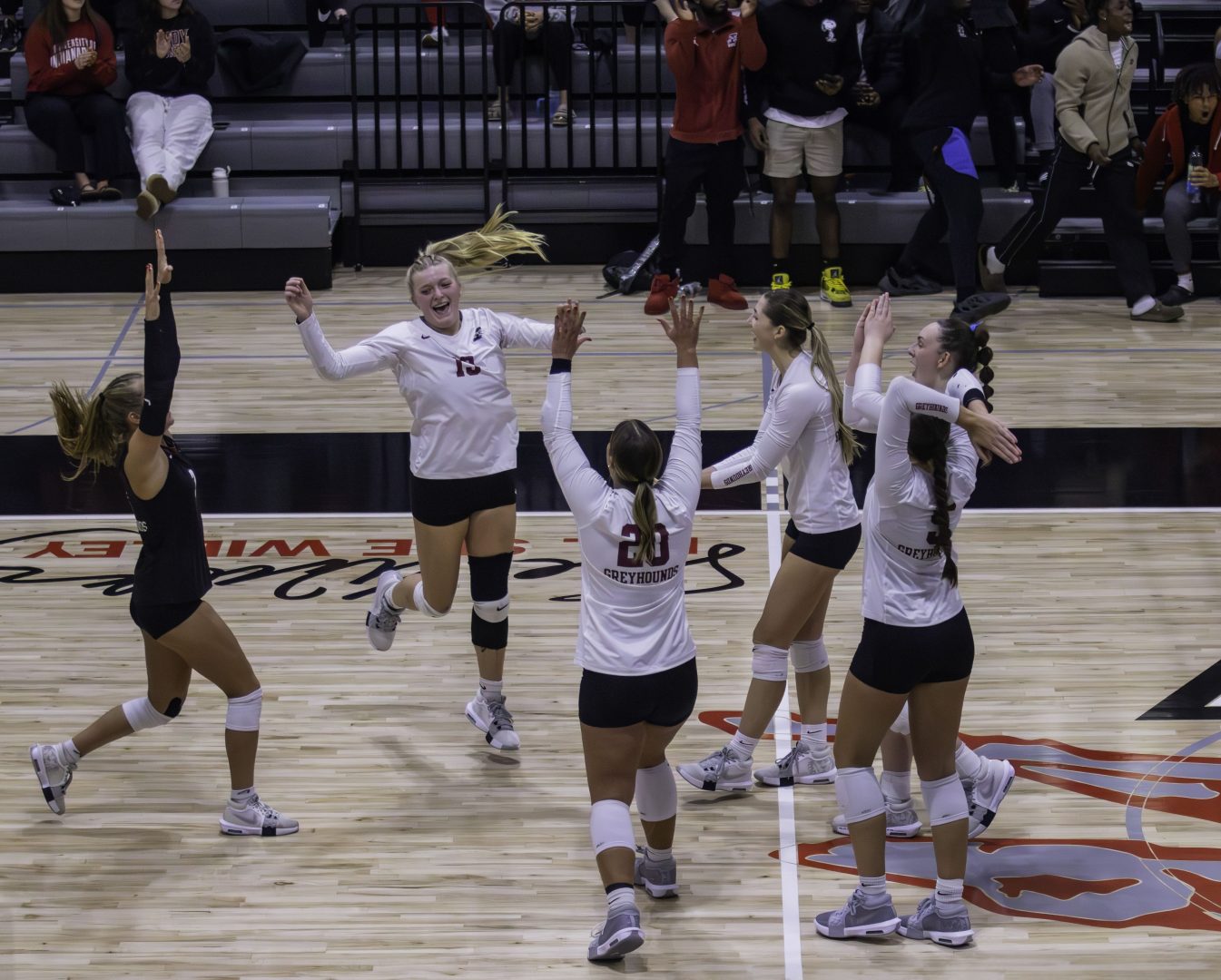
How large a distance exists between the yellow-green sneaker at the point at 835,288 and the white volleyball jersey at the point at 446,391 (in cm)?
624

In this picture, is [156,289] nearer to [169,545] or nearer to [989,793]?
[169,545]

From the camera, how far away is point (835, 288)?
37.0 ft

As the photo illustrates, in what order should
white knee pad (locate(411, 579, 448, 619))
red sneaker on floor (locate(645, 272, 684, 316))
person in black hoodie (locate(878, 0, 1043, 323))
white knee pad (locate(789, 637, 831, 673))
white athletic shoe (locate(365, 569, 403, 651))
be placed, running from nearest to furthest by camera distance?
1. white knee pad (locate(789, 637, 831, 673))
2. white knee pad (locate(411, 579, 448, 619))
3. white athletic shoe (locate(365, 569, 403, 651))
4. person in black hoodie (locate(878, 0, 1043, 323))
5. red sneaker on floor (locate(645, 272, 684, 316))

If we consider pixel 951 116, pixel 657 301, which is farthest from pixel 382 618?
pixel 951 116

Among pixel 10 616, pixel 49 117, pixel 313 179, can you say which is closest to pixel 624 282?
pixel 313 179

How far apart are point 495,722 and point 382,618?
0.69m

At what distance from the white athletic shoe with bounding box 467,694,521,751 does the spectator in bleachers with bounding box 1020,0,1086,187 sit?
323 inches

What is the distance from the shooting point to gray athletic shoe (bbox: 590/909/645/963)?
403 cm

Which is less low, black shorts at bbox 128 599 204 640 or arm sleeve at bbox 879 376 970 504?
arm sleeve at bbox 879 376 970 504

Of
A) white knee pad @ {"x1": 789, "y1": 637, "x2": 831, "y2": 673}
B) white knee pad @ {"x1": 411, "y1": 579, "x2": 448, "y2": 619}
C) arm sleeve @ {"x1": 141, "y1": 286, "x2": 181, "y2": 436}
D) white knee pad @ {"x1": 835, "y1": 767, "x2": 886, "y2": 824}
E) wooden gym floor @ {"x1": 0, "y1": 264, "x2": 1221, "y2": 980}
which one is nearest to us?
white knee pad @ {"x1": 835, "y1": 767, "x2": 886, "y2": 824}

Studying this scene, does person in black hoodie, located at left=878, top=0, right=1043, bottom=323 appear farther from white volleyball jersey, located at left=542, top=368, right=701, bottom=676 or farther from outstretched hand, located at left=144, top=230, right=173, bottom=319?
outstretched hand, located at left=144, top=230, right=173, bottom=319

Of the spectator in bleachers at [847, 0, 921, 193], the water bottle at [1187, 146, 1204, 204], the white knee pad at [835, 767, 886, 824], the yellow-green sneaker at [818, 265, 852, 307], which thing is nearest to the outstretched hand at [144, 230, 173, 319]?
the white knee pad at [835, 767, 886, 824]

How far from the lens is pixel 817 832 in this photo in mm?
4863

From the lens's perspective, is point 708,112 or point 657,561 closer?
point 657,561
